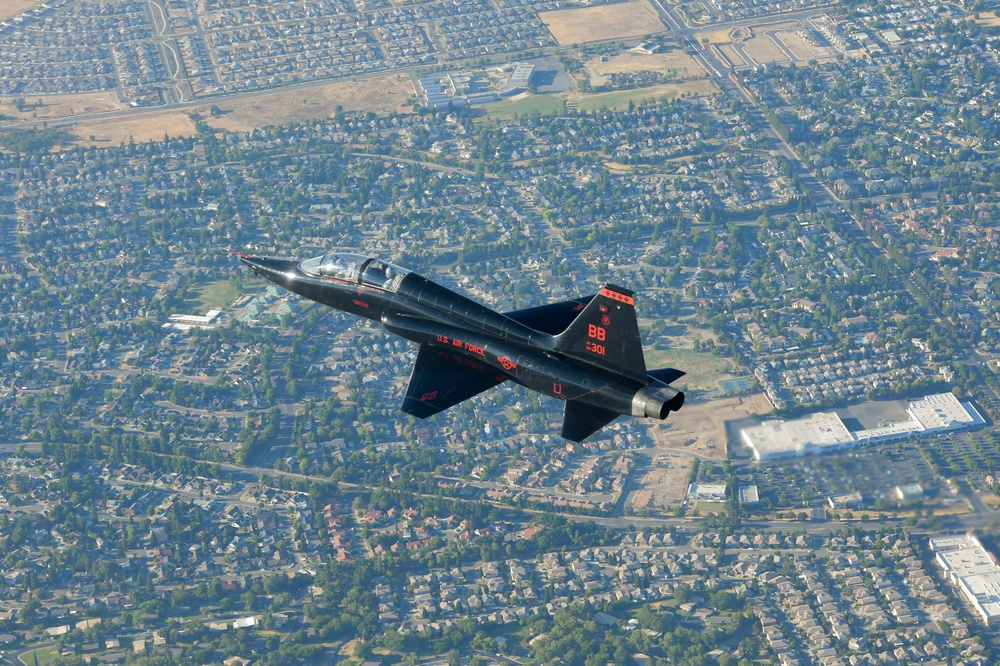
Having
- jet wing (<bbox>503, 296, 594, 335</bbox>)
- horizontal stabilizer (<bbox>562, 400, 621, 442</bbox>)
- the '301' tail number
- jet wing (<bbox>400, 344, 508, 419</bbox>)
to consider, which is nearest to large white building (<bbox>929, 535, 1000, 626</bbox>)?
jet wing (<bbox>503, 296, 594, 335</bbox>)

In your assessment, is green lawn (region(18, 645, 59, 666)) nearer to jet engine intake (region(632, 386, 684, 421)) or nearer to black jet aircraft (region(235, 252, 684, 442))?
black jet aircraft (region(235, 252, 684, 442))

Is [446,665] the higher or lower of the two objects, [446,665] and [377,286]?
the lower

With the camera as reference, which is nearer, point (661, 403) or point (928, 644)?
point (661, 403)

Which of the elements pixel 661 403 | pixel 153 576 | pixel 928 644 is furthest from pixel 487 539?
pixel 661 403

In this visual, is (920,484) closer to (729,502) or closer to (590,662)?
(729,502)

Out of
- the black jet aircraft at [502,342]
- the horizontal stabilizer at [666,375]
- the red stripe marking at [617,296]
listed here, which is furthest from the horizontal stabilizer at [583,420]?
the red stripe marking at [617,296]

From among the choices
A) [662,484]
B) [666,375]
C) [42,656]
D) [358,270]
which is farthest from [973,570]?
[42,656]

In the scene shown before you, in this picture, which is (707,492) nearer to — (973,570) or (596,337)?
(973,570)
